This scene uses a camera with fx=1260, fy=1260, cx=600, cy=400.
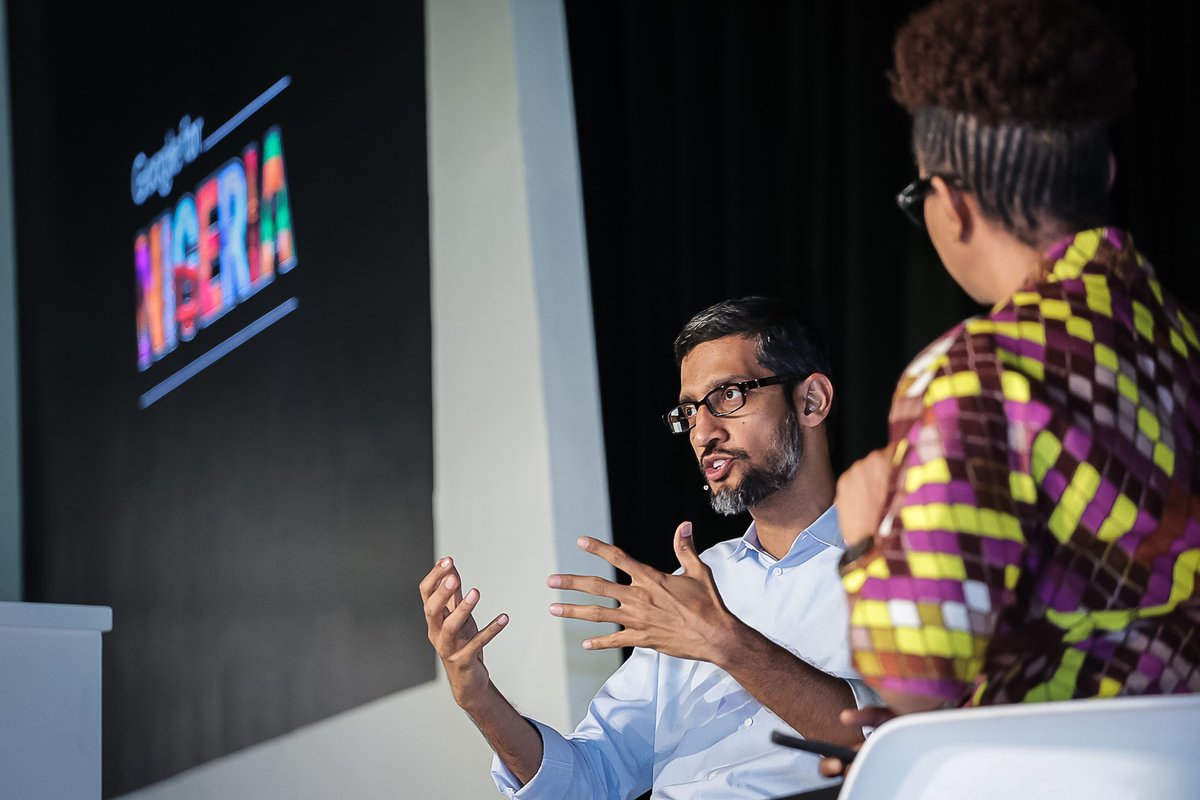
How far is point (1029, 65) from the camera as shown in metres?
0.93

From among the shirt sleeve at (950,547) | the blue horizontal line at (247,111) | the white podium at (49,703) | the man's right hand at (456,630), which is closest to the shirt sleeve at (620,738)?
the man's right hand at (456,630)

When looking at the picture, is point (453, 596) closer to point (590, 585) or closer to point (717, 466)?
point (590, 585)

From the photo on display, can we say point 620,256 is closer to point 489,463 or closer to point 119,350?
point 489,463

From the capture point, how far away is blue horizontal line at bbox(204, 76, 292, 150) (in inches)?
149

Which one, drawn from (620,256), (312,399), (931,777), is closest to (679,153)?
(620,256)

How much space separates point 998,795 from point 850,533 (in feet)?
0.80

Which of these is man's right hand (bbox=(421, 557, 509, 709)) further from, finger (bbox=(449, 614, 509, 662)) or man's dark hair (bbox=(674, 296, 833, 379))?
man's dark hair (bbox=(674, 296, 833, 379))

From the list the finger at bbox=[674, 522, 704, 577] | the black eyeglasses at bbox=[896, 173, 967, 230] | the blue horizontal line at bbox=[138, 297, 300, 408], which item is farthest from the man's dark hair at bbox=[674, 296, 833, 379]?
the blue horizontal line at bbox=[138, 297, 300, 408]

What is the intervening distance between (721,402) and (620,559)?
64cm

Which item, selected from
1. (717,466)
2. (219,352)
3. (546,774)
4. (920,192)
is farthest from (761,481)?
(219,352)

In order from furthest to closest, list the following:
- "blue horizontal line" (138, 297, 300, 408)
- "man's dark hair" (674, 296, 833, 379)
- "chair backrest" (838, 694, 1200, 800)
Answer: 1. "blue horizontal line" (138, 297, 300, 408)
2. "man's dark hair" (674, 296, 833, 379)
3. "chair backrest" (838, 694, 1200, 800)

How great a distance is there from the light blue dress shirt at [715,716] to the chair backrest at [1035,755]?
946 mm

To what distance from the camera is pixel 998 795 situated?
756mm

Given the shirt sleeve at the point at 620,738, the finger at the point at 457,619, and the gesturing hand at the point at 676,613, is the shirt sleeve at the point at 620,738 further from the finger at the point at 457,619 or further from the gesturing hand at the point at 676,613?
the gesturing hand at the point at 676,613
